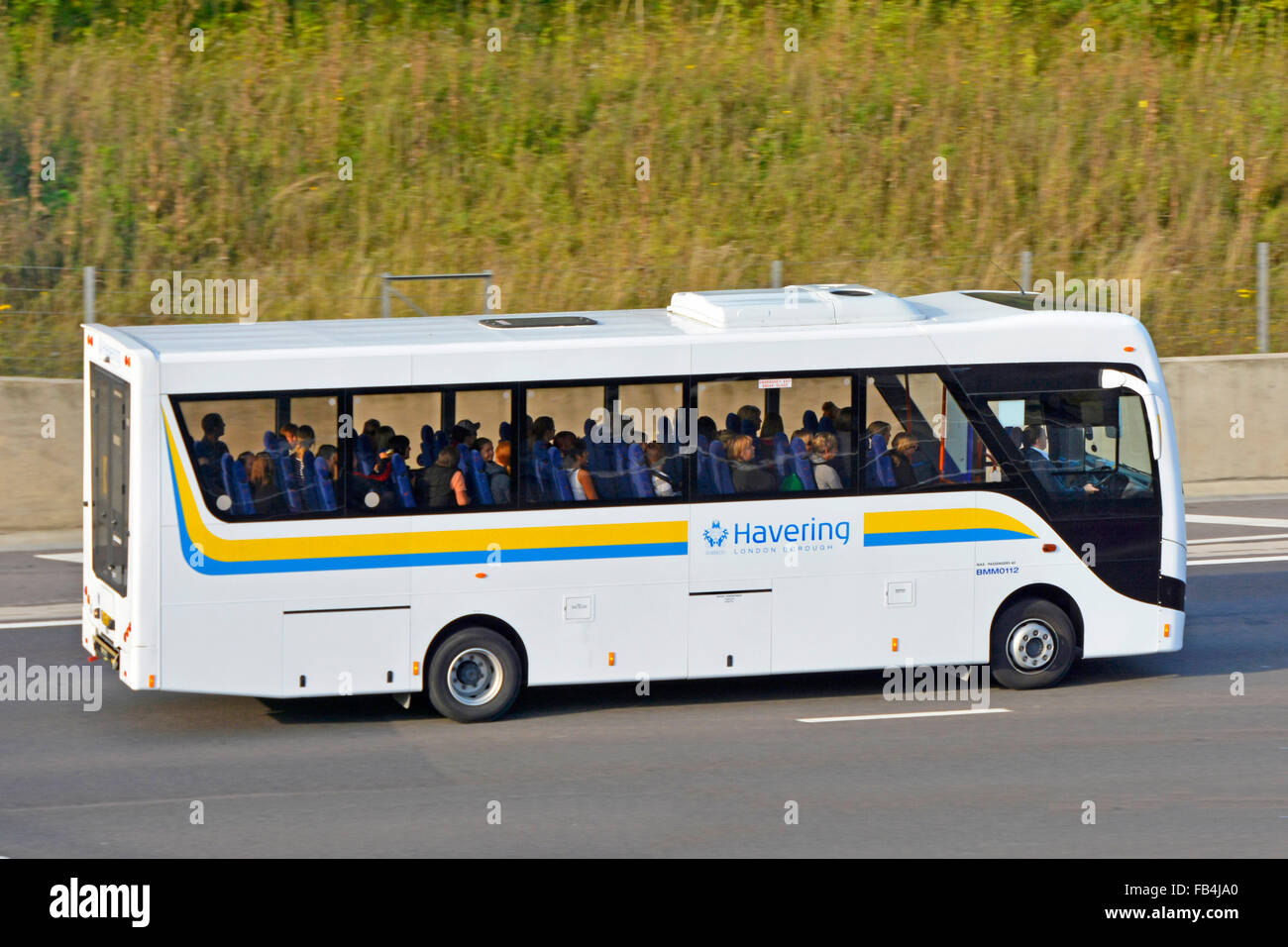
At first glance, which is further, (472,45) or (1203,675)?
(472,45)

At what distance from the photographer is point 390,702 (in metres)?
12.8

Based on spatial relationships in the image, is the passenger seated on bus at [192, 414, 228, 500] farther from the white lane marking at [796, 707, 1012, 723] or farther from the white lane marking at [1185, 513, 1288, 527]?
the white lane marking at [1185, 513, 1288, 527]

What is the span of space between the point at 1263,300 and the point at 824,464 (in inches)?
423

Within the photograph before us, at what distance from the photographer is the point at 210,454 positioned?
450 inches

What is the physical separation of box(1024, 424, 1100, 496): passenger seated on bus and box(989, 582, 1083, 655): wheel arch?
699mm

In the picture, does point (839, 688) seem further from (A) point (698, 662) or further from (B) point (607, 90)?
(B) point (607, 90)

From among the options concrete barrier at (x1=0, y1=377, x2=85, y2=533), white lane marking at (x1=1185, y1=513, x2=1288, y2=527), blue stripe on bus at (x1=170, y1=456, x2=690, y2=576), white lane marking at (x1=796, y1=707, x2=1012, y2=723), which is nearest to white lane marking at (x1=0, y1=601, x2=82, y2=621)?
concrete barrier at (x1=0, y1=377, x2=85, y2=533)

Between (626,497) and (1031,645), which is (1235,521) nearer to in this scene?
(1031,645)

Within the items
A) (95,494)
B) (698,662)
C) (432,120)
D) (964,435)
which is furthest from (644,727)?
(432,120)

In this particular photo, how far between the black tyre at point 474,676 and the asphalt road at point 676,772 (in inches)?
6.4

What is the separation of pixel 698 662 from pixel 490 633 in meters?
1.44

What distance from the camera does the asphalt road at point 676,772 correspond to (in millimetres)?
9742

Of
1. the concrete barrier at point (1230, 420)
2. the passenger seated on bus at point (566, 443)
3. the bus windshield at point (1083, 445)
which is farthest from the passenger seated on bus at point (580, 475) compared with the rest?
the concrete barrier at point (1230, 420)

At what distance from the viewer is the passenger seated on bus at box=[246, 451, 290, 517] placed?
1155cm
